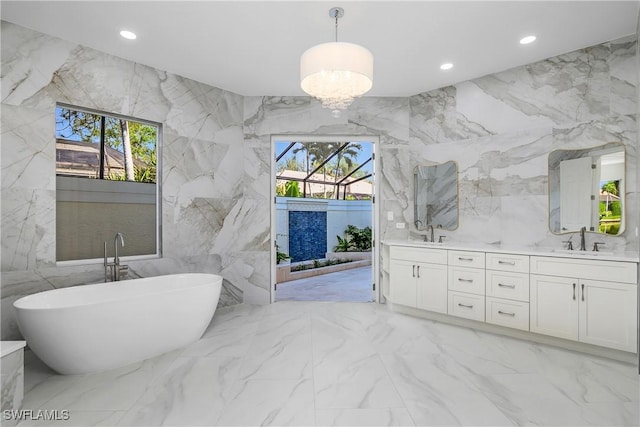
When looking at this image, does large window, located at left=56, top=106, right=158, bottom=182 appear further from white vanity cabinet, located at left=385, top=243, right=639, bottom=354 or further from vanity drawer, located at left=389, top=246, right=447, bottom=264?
white vanity cabinet, located at left=385, top=243, right=639, bottom=354

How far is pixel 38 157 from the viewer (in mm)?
2879

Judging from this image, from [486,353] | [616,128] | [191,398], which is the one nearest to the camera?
[191,398]

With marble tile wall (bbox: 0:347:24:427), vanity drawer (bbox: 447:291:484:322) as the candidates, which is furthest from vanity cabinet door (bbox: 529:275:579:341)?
marble tile wall (bbox: 0:347:24:427)

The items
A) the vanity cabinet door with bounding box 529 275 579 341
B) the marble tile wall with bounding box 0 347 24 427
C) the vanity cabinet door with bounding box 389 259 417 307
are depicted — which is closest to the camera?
the marble tile wall with bounding box 0 347 24 427

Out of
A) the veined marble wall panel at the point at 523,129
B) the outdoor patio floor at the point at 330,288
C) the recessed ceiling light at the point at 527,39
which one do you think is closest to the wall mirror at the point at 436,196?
the veined marble wall panel at the point at 523,129

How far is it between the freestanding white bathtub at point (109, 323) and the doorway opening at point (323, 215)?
2.63 meters

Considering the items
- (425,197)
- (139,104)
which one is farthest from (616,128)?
(139,104)

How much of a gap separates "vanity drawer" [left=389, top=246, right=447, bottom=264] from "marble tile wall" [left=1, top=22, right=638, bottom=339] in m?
0.47

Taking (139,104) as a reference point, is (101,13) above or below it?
above

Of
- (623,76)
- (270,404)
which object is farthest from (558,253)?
(270,404)

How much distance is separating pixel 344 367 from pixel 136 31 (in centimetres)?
334

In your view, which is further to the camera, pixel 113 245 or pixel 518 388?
pixel 113 245

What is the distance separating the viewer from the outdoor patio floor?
4768 mm

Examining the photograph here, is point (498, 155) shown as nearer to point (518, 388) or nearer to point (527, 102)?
point (527, 102)
